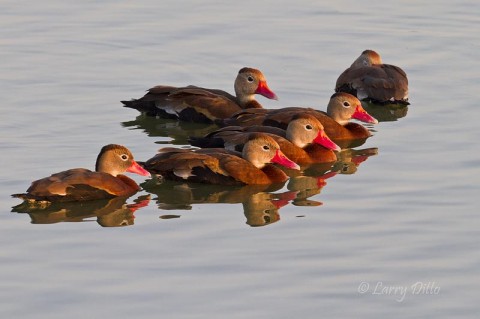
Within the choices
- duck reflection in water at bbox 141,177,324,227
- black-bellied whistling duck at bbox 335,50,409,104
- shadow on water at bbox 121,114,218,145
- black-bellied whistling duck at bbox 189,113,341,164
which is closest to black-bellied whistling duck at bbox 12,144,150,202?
duck reflection in water at bbox 141,177,324,227

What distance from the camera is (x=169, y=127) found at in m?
18.2

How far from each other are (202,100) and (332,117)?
Result: 187cm

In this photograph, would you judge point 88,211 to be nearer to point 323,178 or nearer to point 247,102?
point 323,178

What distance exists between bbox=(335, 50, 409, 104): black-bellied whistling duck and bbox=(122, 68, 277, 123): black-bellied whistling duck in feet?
4.99

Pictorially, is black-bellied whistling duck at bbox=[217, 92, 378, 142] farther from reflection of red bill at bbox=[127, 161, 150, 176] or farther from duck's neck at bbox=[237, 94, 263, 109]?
reflection of red bill at bbox=[127, 161, 150, 176]

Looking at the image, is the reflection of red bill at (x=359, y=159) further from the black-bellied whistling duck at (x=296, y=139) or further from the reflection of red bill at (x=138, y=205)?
the reflection of red bill at (x=138, y=205)

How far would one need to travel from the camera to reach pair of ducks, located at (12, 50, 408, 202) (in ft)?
46.3

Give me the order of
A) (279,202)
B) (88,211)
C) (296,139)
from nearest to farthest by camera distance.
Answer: (88,211) → (279,202) → (296,139)

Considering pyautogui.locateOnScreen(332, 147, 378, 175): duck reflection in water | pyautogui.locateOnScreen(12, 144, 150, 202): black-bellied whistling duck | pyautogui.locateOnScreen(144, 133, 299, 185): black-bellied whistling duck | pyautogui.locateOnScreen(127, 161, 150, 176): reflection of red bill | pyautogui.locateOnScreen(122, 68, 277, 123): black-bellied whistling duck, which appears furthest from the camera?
pyautogui.locateOnScreen(122, 68, 277, 123): black-bellied whistling duck

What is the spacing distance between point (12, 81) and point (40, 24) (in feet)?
11.8

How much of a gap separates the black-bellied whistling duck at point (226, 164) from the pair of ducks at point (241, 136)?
0.01 metres

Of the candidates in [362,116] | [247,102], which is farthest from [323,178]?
[247,102]

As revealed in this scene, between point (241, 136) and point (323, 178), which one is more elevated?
point (241, 136)

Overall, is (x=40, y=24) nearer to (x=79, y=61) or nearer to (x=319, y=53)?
(x=79, y=61)
